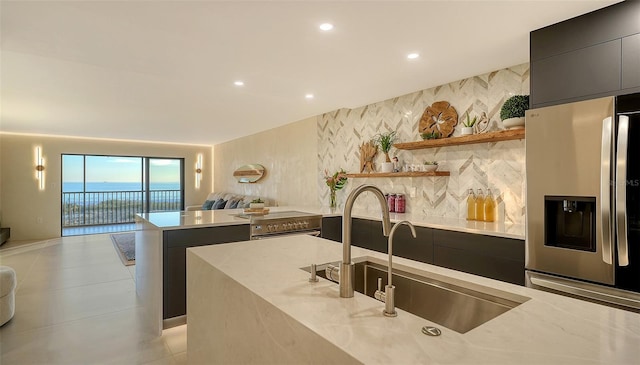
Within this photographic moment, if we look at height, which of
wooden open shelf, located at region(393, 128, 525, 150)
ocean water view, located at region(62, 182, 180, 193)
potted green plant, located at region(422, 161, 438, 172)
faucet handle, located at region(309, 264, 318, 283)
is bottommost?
faucet handle, located at region(309, 264, 318, 283)

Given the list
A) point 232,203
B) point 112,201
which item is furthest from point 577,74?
point 112,201

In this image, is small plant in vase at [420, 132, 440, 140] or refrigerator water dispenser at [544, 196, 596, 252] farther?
small plant in vase at [420, 132, 440, 140]

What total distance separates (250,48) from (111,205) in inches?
347

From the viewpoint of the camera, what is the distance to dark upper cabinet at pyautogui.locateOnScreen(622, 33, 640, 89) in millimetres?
1726

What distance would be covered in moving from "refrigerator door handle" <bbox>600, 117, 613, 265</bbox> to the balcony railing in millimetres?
9292

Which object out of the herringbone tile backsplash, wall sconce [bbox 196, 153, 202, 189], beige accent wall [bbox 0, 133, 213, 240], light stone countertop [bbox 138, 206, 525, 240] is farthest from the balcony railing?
the herringbone tile backsplash

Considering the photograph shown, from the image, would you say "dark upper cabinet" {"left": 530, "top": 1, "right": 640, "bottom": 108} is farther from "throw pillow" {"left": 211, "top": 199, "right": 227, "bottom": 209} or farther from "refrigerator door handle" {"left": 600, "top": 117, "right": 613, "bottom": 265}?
"throw pillow" {"left": 211, "top": 199, "right": 227, "bottom": 209}

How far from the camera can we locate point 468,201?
3031 mm

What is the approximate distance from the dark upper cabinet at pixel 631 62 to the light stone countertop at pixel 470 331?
143 centimetres

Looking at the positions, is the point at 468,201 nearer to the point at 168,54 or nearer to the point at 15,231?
the point at 168,54

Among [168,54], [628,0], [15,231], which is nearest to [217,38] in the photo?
[168,54]

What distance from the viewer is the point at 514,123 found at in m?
2.54

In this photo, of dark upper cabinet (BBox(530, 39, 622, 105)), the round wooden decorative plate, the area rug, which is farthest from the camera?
the area rug

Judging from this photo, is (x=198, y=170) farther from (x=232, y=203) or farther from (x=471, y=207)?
(x=471, y=207)
